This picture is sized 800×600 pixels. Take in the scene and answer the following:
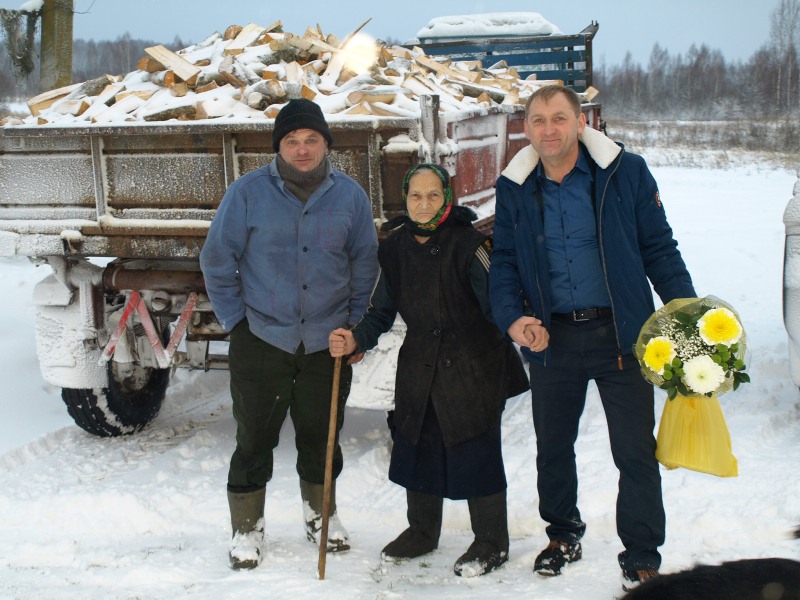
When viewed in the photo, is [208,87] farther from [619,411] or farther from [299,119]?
[619,411]

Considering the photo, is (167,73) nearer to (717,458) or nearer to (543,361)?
(543,361)

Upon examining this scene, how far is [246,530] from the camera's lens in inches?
142

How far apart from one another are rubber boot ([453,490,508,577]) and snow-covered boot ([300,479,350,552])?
21.8 inches

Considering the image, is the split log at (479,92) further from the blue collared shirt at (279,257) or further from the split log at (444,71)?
the blue collared shirt at (279,257)

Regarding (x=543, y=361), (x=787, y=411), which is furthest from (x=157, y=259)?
(x=787, y=411)

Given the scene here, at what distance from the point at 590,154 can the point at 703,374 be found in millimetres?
879

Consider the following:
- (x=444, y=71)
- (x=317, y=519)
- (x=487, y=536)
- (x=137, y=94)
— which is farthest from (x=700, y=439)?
(x=444, y=71)

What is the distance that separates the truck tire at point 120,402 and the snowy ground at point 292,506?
91 mm

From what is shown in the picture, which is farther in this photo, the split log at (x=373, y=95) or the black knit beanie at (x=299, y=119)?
the split log at (x=373, y=95)

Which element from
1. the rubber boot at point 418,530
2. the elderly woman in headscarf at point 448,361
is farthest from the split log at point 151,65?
the rubber boot at point 418,530

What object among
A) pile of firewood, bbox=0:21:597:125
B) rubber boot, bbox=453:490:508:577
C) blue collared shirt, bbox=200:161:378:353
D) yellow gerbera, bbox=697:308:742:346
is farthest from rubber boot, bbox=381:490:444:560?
pile of firewood, bbox=0:21:597:125

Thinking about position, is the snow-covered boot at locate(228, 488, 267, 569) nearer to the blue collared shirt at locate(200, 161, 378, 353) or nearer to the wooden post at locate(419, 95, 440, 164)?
the blue collared shirt at locate(200, 161, 378, 353)

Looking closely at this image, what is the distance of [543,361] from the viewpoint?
10.8 ft

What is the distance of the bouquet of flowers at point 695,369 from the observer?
9.46ft
